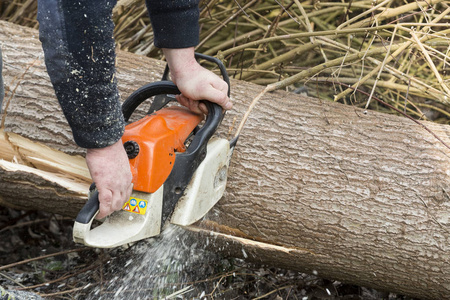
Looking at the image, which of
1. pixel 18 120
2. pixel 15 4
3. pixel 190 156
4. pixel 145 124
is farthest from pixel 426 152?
pixel 15 4

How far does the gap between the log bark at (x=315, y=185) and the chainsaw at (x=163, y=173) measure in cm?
20

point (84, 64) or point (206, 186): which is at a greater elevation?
point (84, 64)

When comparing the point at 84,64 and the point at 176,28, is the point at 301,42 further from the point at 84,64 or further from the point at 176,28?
the point at 84,64

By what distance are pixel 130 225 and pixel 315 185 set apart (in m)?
0.88

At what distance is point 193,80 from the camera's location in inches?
71.1

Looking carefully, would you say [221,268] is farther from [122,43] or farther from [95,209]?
[122,43]

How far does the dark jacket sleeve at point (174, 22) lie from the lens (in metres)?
1.70

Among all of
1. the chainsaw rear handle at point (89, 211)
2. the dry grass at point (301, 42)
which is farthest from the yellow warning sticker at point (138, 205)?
the dry grass at point (301, 42)

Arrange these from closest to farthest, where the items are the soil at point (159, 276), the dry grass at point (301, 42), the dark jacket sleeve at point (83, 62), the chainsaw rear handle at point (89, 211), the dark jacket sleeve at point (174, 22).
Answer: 1. the dark jacket sleeve at point (83, 62)
2. the chainsaw rear handle at point (89, 211)
3. the dark jacket sleeve at point (174, 22)
4. the soil at point (159, 276)
5. the dry grass at point (301, 42)

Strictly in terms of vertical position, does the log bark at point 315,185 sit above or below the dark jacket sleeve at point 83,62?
below

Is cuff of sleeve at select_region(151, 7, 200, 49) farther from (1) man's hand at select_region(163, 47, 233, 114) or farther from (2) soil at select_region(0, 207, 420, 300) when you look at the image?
(2) soil at select_region(0, 207, 420, 300)

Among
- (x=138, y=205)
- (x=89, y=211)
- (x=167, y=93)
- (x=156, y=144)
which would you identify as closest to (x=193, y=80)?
(x=167, y=93)

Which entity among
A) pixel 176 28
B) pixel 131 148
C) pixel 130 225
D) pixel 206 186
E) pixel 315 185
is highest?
pixel 176 28

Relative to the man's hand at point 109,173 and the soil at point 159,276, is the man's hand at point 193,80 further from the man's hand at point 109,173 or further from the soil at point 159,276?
the soil at point 159,276
